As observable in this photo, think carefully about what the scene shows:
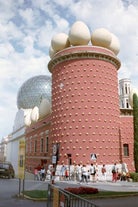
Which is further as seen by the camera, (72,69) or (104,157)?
(72,69)

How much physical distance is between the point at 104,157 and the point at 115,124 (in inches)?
165

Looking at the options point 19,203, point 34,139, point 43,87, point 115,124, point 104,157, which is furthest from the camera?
point 43,87

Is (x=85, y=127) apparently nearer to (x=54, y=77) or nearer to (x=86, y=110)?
(x=86, y=110)

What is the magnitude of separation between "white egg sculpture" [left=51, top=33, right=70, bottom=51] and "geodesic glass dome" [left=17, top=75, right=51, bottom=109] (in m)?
31.0

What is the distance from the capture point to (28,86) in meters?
68.5

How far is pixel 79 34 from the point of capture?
3212cm

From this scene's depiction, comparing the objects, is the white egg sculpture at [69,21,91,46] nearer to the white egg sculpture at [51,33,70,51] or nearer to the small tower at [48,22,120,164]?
the small tower at [48,22,120,164]

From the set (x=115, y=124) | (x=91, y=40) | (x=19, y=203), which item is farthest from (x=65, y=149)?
(x=19, y=203)

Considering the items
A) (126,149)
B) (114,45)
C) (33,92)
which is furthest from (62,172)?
(33,92)

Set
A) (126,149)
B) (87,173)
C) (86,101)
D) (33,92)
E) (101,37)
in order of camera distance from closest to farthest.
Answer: (87,173), (86,101), (101,37), (126,149), (33,92)

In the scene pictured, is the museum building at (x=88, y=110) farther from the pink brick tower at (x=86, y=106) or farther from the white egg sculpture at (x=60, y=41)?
the white egg sculpture at (x=60, y=41)

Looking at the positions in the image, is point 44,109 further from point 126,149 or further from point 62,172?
point 62,172

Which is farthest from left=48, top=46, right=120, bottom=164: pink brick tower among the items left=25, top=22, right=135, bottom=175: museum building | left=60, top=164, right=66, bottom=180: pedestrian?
left=60, top=164, right=66, bottom=180: pedestrian

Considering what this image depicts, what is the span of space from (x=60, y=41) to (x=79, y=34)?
3182 millimetres
